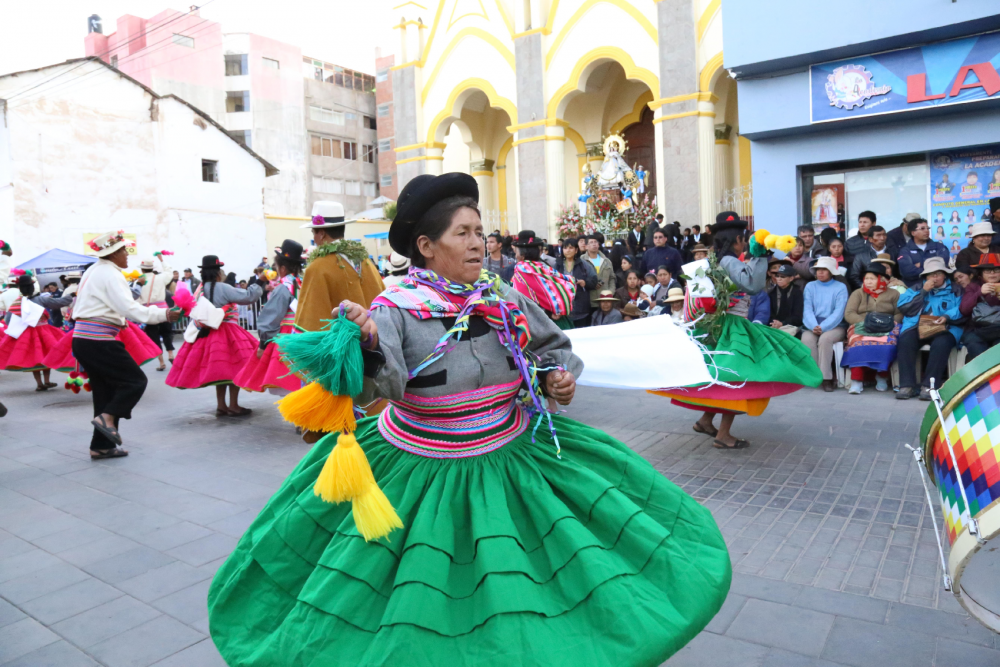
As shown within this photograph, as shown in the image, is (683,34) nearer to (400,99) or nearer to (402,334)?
(400,99)

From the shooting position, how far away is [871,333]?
28.5 feet

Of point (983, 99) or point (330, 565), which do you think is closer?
point (330, 565)

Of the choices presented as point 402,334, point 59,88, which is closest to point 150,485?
point 402,334

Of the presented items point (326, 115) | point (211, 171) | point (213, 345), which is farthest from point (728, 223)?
point (326, 115)

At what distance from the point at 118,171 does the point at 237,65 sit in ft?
63.6

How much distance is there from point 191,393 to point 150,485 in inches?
210

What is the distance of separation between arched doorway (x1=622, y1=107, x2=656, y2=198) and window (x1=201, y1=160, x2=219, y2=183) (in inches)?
593

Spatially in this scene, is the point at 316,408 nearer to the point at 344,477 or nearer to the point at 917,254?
the point at 344,477

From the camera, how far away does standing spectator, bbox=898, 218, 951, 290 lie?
9047mm

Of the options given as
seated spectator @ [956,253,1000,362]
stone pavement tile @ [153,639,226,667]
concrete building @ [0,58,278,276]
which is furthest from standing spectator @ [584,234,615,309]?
concrete building @ [0,58,278,276]

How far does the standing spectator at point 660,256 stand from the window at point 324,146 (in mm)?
35649

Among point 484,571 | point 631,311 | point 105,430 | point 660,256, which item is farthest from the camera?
point 660,256

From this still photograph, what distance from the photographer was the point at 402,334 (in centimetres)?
247

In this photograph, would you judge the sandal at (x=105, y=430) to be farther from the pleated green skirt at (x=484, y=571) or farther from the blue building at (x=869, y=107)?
the blue building at (x=869, y=107)
